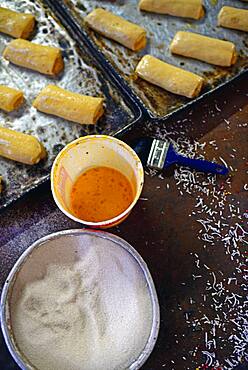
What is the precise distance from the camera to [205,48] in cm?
193

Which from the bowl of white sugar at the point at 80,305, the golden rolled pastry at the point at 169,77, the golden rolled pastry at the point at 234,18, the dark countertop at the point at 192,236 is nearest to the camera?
the bowl of white sugar at the point at 80,305

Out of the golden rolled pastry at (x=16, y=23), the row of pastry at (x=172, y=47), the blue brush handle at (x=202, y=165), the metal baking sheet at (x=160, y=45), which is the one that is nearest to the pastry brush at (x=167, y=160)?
the blue brush handle at (x=202, y=165)

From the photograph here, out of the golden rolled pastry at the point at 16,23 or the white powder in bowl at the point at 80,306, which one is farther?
the golden rolled pastry at the point at 16,23

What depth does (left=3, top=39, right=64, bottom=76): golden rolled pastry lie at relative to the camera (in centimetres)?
190

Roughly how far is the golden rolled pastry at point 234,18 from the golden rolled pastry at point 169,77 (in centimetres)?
29

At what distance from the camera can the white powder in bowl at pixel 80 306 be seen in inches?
58.0

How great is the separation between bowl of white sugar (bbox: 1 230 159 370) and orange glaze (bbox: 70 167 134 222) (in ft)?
0.23

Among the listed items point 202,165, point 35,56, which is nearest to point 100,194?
point 202,165

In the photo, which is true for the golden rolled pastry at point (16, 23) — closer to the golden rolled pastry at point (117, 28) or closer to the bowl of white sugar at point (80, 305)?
the golden rolled pastry at point (117, 28)

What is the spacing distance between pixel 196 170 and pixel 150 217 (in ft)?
0.82

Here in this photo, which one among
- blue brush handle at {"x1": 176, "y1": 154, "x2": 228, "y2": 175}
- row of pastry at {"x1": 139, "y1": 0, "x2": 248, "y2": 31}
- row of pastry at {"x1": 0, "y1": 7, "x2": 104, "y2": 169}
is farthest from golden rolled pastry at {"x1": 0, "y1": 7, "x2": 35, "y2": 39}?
blue brush handle at {"x1": 176, "y1": 154, "x2": 228, "y2": 175}

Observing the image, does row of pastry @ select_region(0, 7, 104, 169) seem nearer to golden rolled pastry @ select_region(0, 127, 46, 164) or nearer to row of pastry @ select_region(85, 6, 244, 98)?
golden rolled pastry @ select_region(0, 127, 46, 164)

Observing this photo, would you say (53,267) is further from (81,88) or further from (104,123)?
(81,88)

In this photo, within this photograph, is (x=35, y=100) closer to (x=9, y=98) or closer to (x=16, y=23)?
(x=9, y=98)
